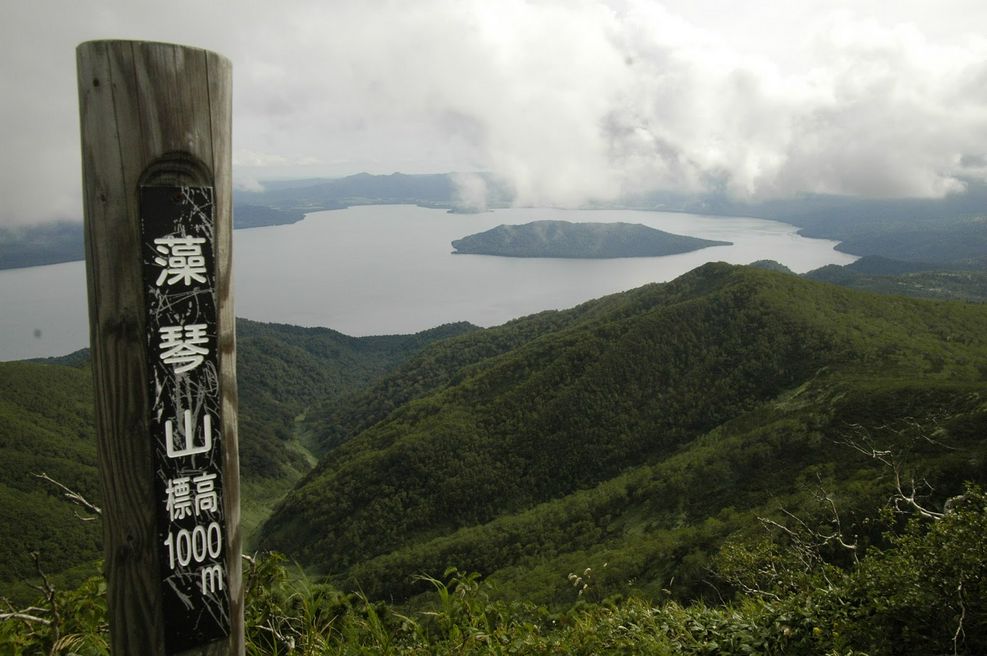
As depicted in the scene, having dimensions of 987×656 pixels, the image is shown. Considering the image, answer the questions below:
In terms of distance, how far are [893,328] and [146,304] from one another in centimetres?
5358

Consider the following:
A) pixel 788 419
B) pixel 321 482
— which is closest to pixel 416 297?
pixel 321 482

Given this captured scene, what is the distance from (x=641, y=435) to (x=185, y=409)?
153 feet

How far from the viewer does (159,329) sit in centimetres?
167

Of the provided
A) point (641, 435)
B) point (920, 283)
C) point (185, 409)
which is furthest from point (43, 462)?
point (920, 283)

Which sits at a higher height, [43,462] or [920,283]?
[920,283]

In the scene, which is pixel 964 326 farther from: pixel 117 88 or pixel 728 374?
pixel 117 88

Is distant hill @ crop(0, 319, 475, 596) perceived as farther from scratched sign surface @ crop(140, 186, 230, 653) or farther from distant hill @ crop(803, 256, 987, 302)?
distant hill @ crop(803, 256, 987, 302)

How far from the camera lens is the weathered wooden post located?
63.7 inches

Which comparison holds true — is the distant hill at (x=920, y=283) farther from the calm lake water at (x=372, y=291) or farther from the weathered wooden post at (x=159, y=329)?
the weathered wooden post at (x=159, y=329)

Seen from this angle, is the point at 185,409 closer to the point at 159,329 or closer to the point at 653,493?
the point at 159,329

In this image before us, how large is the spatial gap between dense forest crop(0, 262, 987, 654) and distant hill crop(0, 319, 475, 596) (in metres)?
0.42

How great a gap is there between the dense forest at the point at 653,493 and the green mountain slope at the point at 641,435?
190 millimetres

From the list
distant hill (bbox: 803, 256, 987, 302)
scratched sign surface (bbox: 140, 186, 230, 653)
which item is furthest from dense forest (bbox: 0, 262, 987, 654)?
distant hill (bbox: 803, 256, 987, 302)

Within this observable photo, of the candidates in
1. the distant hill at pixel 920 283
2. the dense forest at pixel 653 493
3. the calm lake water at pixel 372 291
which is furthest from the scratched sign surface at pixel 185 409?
the calm lake water at pixel 372 291
